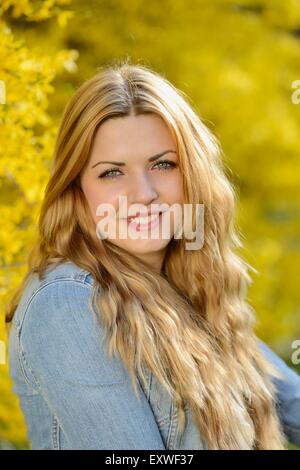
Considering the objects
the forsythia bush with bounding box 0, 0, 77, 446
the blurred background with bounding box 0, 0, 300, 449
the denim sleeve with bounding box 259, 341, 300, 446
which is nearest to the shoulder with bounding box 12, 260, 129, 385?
the denim sleeve with bounding box 259, 341, 300, 446

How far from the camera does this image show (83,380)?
153 cm

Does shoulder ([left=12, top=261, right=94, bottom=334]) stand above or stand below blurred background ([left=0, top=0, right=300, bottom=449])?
below

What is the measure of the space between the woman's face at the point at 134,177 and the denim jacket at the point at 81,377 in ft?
0.59

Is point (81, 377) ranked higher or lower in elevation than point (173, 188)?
lower

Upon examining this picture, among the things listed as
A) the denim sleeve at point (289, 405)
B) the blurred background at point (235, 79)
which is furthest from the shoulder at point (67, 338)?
the blurred background at point (235, 79)

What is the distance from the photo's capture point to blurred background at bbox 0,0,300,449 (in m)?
3.35

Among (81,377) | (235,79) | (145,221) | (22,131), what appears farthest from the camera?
(235,79)

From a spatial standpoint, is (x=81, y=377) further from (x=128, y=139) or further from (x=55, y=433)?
(x=128, y=139)

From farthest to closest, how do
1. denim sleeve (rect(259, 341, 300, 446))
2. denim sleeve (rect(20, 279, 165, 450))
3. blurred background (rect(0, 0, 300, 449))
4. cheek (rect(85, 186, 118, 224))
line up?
blurred background (rect(0, 0, 300, 449)) → denim sleeve (rect(259, 341, 300, 446)) → cheek (rect(85, 186, 118, 224)) → denim sleeve (rect(20, 279, 165, 450))

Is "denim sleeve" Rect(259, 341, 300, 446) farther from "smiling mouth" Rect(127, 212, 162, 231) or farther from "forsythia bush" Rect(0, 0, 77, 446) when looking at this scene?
"forsythia bush" Rect(0, 0, 77, 446)

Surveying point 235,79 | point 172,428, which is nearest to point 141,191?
point 172,428

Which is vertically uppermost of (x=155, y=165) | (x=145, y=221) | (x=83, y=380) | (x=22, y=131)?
(x=22, y=131)

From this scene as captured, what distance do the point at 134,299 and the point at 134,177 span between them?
28 centimetres

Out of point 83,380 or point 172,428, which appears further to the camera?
point 172,428
